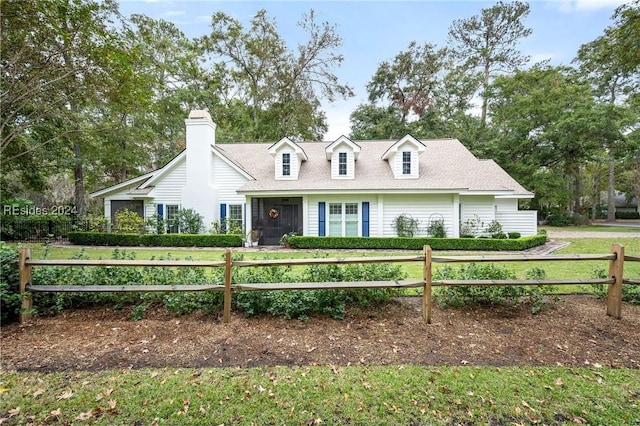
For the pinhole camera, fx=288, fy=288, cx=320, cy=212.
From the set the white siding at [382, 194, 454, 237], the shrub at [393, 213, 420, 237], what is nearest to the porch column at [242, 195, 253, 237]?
the white siding at [382, 194, 454, 237]

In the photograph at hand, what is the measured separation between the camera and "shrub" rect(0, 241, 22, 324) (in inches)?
164

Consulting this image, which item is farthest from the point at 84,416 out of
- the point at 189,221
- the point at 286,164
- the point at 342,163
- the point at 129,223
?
the point at 129,223

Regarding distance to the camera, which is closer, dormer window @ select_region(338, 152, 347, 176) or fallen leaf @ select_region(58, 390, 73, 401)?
fallen leaf @ select_region(58, 390, 73, 401)

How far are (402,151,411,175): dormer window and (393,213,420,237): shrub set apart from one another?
2.45 meters

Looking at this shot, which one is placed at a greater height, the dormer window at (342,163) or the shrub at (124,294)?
the dormer window at (342,163)

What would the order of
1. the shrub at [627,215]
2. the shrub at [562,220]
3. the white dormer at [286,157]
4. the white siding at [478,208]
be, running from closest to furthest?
the white siding at [478,208] < the white dormer at [286,157] < the shrub at [562,220] < the shrub at [627,215]

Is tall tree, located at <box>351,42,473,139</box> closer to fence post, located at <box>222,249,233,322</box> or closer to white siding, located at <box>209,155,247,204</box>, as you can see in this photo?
white siding, located at <box>209,155,247,204</box>

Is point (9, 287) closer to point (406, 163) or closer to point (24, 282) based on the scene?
point (24, 282)

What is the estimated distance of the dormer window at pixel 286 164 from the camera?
1546cm

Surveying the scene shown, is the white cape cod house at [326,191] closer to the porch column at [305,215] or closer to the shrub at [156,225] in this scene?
the porch column at [305,215]

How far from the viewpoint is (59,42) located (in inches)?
347

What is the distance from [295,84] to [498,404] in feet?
85.2

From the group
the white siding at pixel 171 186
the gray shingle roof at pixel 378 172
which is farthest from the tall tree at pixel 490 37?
the white siding at pixel 171 186

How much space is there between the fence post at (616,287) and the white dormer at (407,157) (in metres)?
10.4
